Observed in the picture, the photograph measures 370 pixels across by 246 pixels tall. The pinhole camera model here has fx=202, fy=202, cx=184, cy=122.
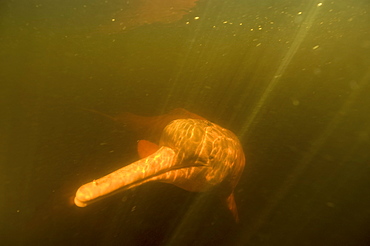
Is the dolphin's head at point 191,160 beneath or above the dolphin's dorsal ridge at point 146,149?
above

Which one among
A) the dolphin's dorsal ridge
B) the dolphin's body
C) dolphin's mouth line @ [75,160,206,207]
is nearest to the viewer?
dolphin's mouth line @ [75,160,206,207]

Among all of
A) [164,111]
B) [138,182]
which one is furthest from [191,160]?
[164,111]

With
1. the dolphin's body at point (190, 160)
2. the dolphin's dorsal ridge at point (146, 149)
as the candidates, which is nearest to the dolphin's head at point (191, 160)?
the dolphin's body at point (190, 160)

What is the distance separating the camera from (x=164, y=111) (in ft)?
19.9

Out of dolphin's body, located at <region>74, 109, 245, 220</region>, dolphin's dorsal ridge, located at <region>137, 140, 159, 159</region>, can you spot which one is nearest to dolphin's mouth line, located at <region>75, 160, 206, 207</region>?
dolphin's body, located at <region>74, 109, 245, 220</region>

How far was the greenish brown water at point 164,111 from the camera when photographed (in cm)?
433

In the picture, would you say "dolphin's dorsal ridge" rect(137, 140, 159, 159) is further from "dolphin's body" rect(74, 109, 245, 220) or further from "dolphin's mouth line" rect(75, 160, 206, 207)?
"dolphin's mouth line" rect(75, 160, 206, 207)

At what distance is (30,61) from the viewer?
11320 mm

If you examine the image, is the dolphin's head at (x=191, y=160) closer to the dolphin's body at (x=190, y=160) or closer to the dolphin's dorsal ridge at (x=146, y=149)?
the dolphin's body at (x=190, y=160)

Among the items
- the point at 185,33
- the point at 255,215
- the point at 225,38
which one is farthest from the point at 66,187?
the point at 225,38

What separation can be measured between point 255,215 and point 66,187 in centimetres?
508

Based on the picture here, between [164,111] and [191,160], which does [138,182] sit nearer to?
[191,160]

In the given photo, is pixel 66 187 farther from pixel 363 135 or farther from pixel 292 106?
pixel 363 135

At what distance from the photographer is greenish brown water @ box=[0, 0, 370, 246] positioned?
4.33 metres
